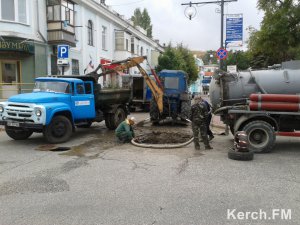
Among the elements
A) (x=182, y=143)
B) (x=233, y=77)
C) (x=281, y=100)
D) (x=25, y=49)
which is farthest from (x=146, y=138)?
(x=25, y=49)

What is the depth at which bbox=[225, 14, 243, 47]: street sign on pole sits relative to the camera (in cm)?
1630

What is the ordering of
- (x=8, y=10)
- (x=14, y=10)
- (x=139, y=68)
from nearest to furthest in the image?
(x=139, y=68) → (x=8, y=10) → (x=14, y=10)

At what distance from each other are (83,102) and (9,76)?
34.4 ft

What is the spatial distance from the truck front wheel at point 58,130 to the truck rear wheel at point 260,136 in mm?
5569

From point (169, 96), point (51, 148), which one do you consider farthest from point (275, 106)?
point (169, 96)

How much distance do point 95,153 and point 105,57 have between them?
2468 cm

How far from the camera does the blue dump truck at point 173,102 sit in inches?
629

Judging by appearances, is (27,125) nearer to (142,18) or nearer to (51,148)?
(51,148)

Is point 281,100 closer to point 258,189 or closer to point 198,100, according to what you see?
point 198,100

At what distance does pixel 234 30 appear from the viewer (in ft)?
53.7

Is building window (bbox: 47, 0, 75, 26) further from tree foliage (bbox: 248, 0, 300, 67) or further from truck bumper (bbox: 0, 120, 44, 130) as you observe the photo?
truck bumper (bbox: 0, 120, 44, 130)

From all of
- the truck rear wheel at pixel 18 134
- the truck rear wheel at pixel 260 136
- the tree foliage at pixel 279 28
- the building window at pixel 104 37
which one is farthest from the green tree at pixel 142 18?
the truck rear wheel at pixel 260 136

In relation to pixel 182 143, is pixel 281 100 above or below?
above

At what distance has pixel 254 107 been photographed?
960 cm
